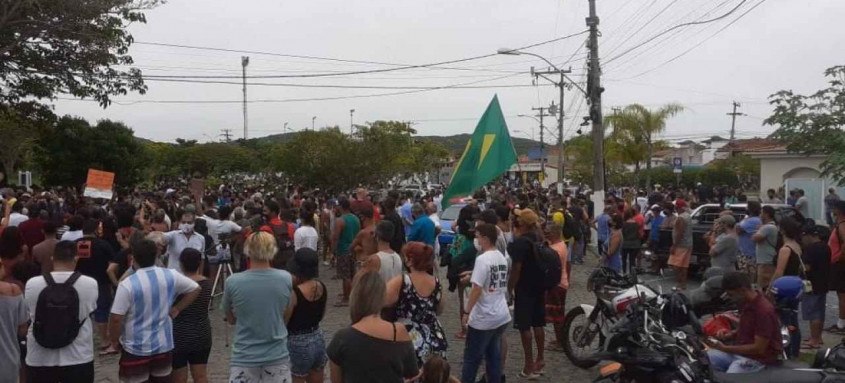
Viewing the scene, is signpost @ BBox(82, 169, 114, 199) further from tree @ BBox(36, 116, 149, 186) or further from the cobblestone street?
tree @ BBox(36, 116, 149, 186)

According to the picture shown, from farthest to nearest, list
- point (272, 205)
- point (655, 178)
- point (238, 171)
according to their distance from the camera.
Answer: point (238, 171)
point (655, 178)
point (272, 205)

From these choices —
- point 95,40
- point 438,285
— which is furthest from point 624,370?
point 95,40

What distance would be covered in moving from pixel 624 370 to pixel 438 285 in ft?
5.18

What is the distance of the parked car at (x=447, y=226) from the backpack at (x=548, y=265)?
687 cm

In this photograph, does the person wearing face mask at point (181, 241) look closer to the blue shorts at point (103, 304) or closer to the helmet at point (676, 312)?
the blue shorts at point (103, 304)

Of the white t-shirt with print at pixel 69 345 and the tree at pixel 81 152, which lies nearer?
the white t-shirt with print at pixel 69 345

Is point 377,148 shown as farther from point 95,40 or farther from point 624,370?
point 624,370

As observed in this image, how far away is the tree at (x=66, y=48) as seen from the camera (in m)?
17.4

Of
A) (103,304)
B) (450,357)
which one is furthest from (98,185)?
(450,357)

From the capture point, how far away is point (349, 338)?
170 inches

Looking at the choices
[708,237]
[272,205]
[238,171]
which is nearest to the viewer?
[272,205]

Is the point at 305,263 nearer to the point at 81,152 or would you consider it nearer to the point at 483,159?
the point at 483,159

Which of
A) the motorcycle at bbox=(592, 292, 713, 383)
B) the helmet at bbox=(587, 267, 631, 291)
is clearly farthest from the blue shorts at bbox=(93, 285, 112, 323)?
the motorcycle at bbox=(592, 292, 713, 383)

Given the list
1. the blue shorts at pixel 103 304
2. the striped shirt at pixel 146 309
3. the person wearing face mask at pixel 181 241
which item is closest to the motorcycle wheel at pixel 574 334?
the striped shirt at pixel 146 309
